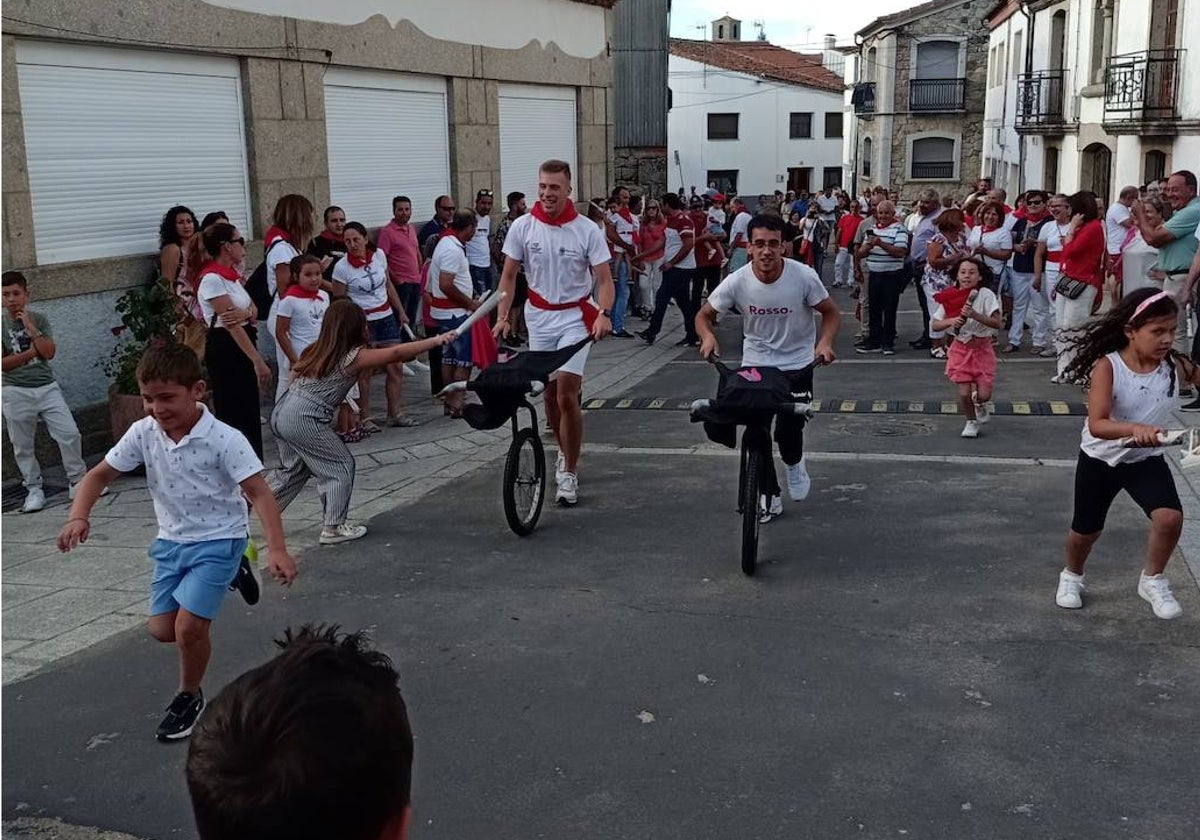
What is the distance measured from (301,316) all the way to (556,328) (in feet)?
7.08

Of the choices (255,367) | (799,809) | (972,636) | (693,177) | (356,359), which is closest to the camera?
(799,809)

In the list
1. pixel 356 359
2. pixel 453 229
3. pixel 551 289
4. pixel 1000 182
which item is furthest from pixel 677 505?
pixel 1000 182

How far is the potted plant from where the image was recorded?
9.20 m

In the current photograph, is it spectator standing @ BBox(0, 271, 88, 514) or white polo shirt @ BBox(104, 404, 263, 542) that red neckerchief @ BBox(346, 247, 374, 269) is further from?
white polo shirt @ BBox(104, 404, 263, 542)

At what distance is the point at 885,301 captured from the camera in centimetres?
1452

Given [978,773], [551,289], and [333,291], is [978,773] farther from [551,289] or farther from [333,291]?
[333,291]

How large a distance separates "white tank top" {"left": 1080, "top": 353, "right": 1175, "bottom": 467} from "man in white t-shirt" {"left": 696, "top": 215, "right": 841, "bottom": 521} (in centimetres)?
171

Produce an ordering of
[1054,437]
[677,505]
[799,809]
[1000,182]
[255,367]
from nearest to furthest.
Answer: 1. [799,809]
2. [677,505]
3. [255,367]
4. [1054,437]
5. [1000,182]

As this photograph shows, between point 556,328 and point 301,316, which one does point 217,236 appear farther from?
point 556,328

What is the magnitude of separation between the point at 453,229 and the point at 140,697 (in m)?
6.76

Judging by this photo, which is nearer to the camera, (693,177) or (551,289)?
(551,289)

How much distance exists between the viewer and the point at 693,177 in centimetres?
6506

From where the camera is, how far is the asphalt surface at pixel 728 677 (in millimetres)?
4137

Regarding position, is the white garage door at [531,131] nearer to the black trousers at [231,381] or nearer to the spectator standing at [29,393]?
the black trousers at [231,381]
